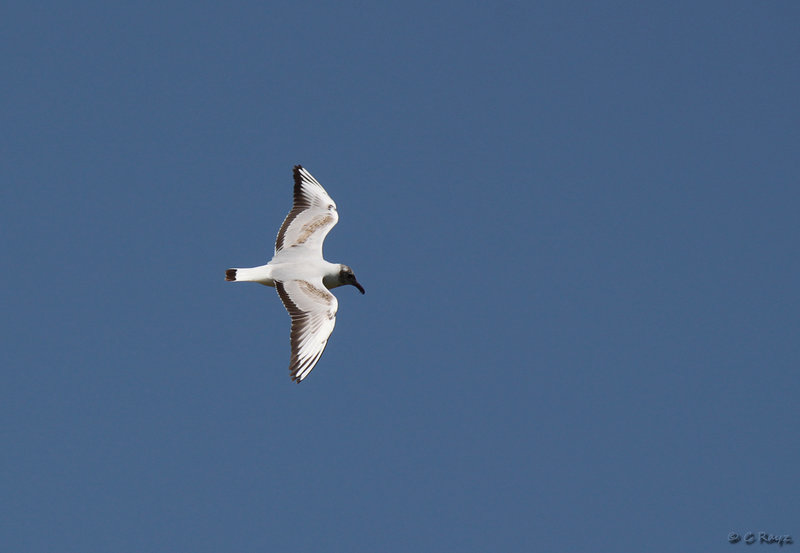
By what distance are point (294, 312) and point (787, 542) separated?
7.68 m

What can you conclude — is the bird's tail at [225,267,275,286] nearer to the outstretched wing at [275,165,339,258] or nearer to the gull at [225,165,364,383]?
the gull at [225,165,364,383]

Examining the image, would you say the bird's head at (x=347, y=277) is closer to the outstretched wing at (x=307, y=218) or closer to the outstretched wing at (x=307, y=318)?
the outstretched wing at (x=307, y=218)

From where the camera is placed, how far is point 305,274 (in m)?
14.0

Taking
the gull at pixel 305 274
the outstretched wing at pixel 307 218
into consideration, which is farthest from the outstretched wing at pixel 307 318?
the outstretched wing at pixel 307 218

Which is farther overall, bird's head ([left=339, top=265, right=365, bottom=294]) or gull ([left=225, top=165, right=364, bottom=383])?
bird's head ([left=339, top=265, right=365, bottom=294])

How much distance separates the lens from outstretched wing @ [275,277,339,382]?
12.5m

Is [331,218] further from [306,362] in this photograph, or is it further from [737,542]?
[737,542]

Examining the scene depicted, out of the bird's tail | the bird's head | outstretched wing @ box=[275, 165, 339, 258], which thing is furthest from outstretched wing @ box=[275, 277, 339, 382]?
outstretched wing @ box=[275, 165, 339, 258]

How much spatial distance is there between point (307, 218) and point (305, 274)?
1815mm

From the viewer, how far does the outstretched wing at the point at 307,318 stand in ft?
41.1

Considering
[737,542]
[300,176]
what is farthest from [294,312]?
[737,542]

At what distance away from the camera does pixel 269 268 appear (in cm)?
1411

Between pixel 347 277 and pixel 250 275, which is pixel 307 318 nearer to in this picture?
pixel 250 275

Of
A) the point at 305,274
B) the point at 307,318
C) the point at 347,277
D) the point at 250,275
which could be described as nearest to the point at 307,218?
the point at 347,277
